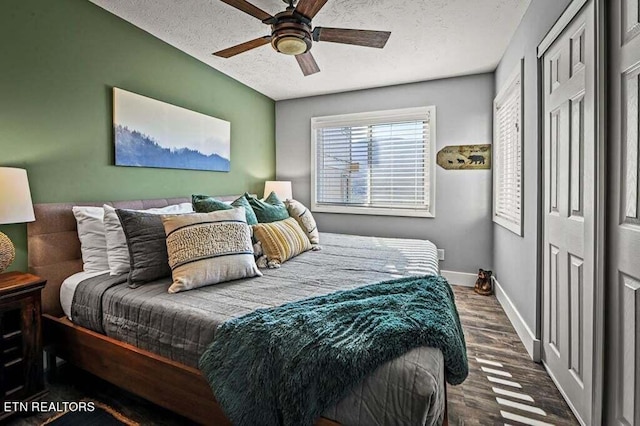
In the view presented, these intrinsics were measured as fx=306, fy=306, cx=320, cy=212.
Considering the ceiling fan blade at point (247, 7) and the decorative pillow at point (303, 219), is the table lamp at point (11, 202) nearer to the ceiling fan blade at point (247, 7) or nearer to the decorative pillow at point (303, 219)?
the ceiling fan blade at point (247, 7)

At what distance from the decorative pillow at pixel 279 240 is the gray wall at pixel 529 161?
1.77 metres

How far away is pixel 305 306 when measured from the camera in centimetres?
144

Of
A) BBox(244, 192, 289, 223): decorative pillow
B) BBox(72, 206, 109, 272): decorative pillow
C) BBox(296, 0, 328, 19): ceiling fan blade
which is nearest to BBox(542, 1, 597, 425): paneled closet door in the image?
Answer: BBox(296, 0, 328, 19): ceiling fan blade

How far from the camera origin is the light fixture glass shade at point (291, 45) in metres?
2.02

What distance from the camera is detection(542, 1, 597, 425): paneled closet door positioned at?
4.78 feet

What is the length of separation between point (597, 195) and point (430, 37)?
205cm

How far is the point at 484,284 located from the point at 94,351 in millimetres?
3624

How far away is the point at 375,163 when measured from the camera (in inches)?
166

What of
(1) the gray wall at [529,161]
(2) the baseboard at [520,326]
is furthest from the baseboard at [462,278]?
(1) the gray wall at [529,161]

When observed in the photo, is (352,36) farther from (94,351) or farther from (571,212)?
(94,351)

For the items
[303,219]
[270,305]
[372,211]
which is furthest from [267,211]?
[372,211]

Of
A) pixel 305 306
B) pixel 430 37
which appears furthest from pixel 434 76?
pixel 305 306

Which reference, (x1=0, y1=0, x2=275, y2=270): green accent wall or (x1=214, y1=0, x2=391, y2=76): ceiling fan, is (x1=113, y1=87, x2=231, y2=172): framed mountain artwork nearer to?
(x1=0, y1=0, x2=275, y2=270): green accent wall

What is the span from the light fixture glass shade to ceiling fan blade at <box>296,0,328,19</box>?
0.15 meters
